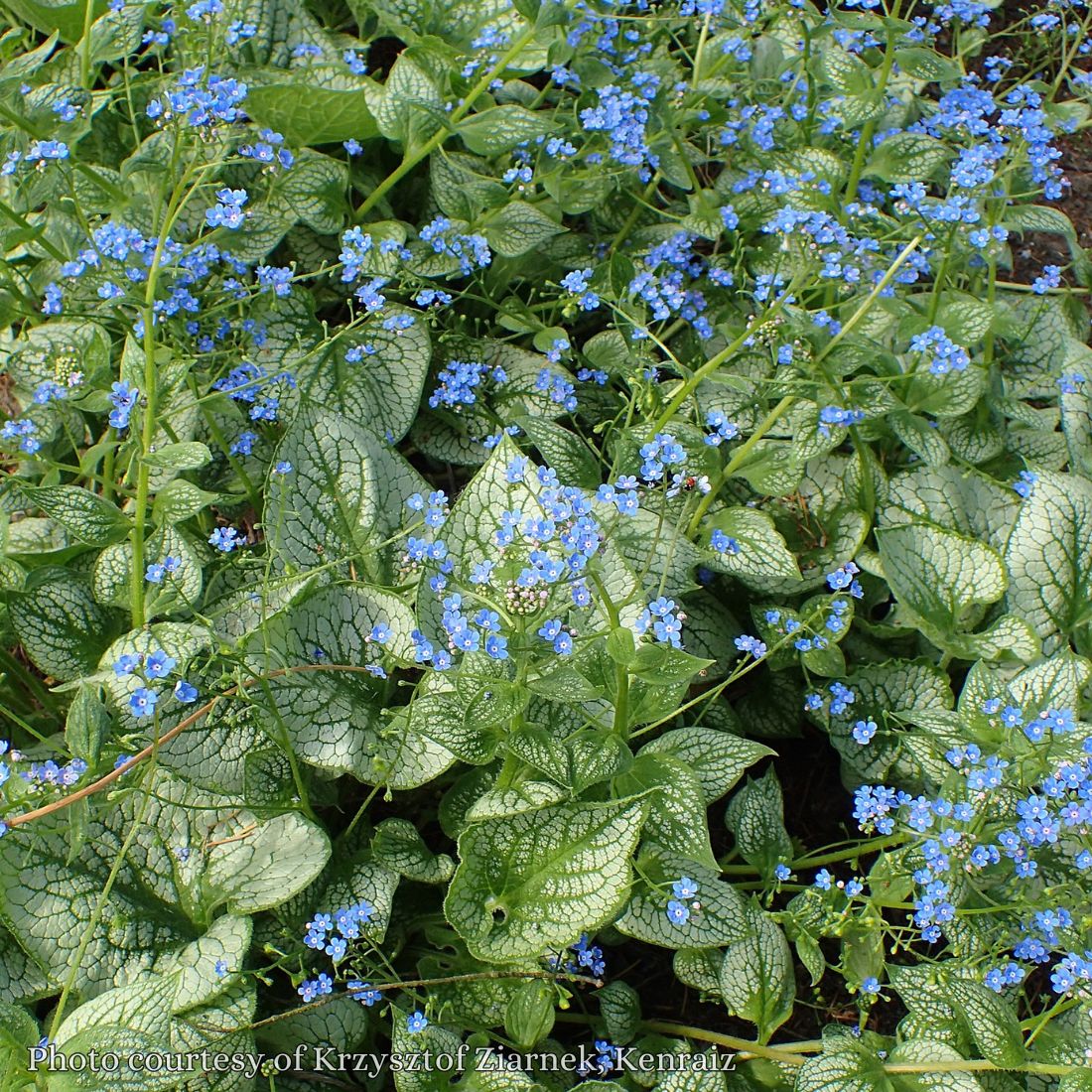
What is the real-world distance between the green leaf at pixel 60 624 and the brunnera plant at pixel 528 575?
0.01 m

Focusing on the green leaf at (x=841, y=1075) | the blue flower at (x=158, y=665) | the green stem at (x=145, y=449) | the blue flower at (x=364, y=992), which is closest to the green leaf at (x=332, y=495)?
the green stem at (x=145, y=449)

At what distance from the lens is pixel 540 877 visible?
2127mm

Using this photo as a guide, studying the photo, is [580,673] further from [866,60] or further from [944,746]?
[866,60]

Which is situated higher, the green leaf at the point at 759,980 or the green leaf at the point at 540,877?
the green leaf at the point at 540,877

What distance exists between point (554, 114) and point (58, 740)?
2.11 meters

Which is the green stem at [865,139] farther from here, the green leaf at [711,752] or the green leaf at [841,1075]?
the green leaf at [841,1075]

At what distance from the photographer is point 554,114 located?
3.08 m

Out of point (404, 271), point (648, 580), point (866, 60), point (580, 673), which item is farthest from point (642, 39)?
point (580, 673)

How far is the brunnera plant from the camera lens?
6.76 ft

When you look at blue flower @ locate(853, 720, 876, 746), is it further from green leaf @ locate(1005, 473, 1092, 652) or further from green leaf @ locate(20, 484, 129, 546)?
green leaf @ locate(20, 484, 129, 546)

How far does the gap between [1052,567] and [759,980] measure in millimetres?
1244

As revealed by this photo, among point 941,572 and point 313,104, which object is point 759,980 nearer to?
point 941,572

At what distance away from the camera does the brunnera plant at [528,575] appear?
2.06m

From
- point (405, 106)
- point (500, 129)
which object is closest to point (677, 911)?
point (500, 129)
